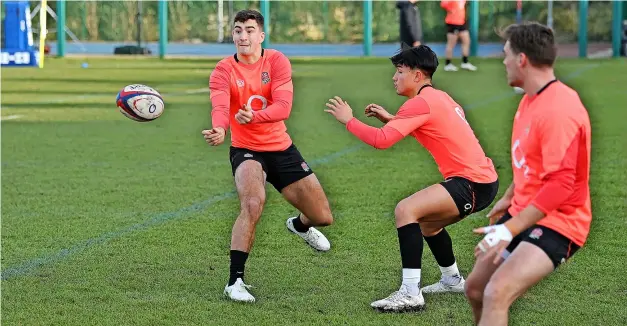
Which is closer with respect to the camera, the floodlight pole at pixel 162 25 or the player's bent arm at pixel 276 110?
the player's bent arm at pixel 276 110

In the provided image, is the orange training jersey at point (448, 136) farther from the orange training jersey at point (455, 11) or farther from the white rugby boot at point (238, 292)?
the orange training jersey at point (455, 11)

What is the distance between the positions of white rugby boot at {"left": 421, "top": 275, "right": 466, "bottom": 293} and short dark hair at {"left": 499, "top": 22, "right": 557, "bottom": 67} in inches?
97.2

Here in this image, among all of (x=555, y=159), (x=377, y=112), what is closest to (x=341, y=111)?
(x=377, y=112)

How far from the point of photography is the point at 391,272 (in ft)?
26.8

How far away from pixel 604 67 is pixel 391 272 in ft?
75.7

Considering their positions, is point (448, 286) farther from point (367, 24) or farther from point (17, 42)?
point (367, 24)

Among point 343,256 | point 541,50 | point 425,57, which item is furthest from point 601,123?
point 541,50

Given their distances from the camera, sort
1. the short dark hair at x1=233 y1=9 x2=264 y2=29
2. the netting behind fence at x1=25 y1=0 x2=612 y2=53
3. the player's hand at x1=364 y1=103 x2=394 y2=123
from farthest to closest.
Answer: the netting behind fence at x1=25 y1=0 x2=612 y2=53
the short dark hair at x1=233 y1=9 x2=264 y2=29
the player's hand at x1=364 y1=103 x2=394 y2=123

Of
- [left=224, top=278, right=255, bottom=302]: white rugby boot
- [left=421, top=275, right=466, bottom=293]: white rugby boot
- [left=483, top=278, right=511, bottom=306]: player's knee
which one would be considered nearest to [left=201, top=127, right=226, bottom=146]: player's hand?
[left=224, top=278, right=255, bottom=302]: white rugby boot

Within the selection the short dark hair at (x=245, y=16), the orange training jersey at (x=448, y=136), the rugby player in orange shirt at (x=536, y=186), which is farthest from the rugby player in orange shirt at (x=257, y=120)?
the rugby player in orange shirt at (x=536, y=186)

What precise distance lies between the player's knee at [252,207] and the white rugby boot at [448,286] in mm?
1200

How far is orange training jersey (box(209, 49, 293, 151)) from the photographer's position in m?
7.98

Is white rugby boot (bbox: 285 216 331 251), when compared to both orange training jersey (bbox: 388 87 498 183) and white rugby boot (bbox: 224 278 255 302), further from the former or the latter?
orange training jersey (bbox: 388 87 498 183)

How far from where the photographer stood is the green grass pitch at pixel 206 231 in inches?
280
